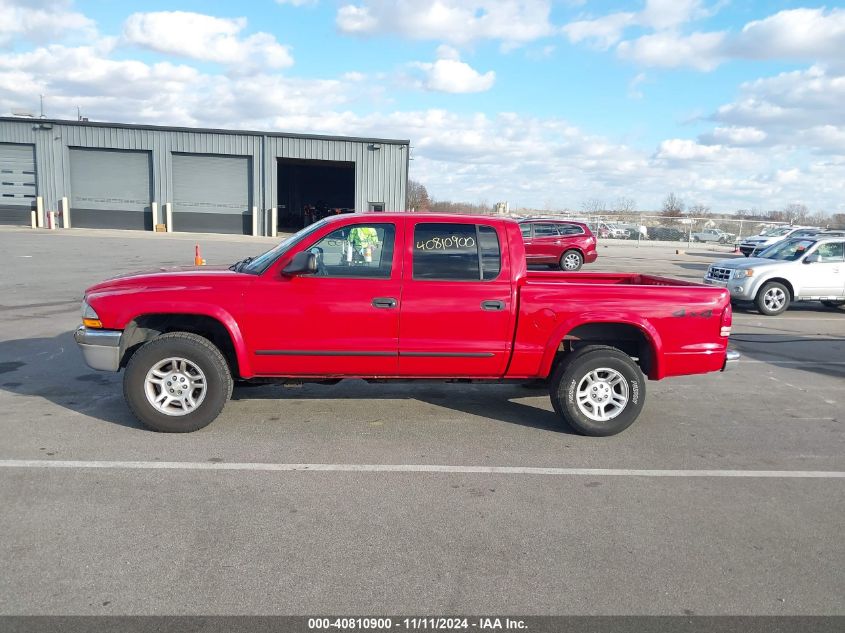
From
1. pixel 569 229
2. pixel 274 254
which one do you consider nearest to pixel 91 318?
pixel 274 254

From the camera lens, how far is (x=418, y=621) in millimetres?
3143

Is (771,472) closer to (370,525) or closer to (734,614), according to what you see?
(734,614)

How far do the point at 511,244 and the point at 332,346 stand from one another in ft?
5.80

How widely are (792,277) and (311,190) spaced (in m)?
43.3

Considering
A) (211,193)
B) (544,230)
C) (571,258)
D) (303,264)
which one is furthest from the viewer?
(211,193)

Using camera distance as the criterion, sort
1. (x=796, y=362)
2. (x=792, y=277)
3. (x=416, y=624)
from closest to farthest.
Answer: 1. (x=416, y=624)
2. (x=796, y=362)
3. (x=792, y=277)

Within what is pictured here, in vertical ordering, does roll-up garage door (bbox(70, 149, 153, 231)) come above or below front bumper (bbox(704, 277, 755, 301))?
above

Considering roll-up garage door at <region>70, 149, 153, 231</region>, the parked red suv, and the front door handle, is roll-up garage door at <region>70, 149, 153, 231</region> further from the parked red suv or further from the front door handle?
the front door handle

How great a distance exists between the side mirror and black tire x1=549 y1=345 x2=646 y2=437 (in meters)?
2.29

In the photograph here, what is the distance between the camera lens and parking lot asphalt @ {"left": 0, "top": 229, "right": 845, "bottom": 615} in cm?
337

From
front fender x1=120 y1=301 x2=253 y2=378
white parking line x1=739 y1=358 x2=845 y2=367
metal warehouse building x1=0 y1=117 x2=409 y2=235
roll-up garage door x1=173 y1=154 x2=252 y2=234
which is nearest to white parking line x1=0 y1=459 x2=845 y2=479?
front fender x1=120 y1=301 x2=253 y2=378

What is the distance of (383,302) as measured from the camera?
5.56 meters

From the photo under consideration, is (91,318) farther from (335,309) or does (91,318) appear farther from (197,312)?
(335,309)

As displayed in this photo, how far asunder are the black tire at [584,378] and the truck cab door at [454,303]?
550mm
